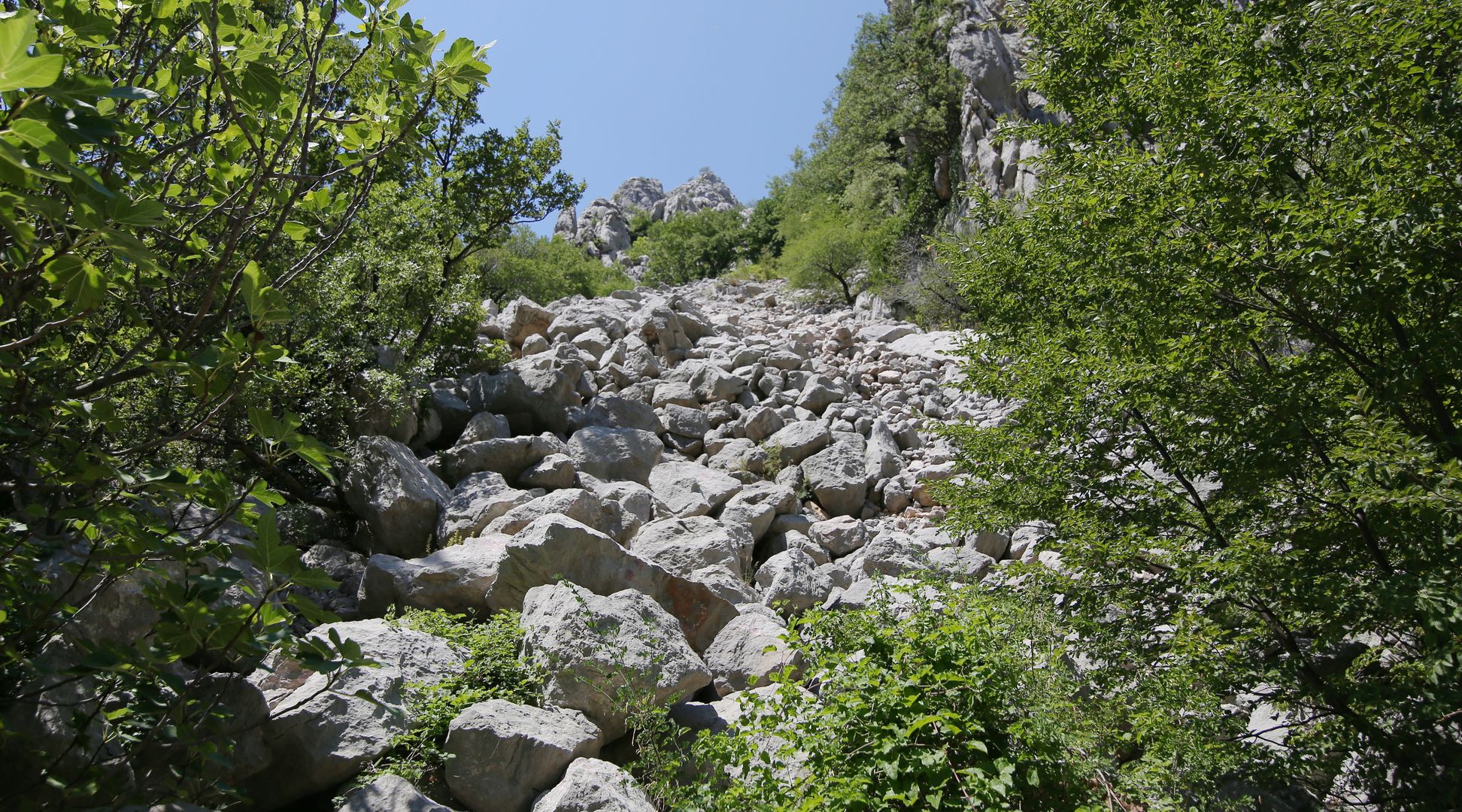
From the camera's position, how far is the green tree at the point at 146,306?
1.93m

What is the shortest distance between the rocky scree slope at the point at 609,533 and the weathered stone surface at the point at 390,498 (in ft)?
0.07

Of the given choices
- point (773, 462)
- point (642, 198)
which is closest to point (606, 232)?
point (642, 198)

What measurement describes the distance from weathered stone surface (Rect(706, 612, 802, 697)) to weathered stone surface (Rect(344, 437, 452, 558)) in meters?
3.47

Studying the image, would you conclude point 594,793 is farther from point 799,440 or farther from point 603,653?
point 799,440

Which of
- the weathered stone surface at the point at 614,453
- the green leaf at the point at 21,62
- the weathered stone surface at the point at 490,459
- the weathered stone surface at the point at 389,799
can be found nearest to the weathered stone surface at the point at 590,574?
the weathered stone surface at the point at 389,799

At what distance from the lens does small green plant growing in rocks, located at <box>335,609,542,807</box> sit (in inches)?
178

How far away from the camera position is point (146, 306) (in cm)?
274

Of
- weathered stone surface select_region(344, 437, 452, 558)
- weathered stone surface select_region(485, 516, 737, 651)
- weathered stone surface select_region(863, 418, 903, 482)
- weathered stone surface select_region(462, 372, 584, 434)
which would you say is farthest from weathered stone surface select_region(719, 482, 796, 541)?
weathered stone surface select_region(344, 437, 452, 558)

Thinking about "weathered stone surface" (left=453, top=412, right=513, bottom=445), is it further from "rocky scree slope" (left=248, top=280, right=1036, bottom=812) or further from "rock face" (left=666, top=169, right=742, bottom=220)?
"rock face" (left=666, top=169, right=742, bottom=220)

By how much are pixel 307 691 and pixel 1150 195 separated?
6239 mm

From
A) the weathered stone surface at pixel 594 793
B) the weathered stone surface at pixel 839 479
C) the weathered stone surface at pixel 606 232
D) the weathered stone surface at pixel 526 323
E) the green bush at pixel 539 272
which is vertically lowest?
the weathered stone surface at pixel 594 793

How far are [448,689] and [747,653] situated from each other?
7.61 feet

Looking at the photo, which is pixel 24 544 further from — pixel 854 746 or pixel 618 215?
→ pixel 618 215

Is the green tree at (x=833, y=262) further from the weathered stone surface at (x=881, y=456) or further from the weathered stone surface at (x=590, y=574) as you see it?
the weathered stone surface at (x=590, y=574)
